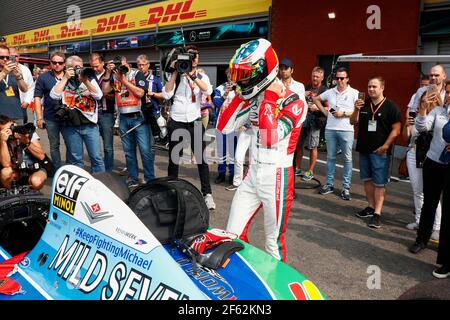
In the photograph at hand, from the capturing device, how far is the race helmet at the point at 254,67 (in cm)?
283

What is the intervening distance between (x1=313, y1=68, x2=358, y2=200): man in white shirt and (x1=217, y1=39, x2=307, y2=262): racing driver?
322 centimetres

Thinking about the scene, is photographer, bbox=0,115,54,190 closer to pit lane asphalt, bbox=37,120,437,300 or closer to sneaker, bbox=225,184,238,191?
pit lane asphalt, bbox=37,120,437,300

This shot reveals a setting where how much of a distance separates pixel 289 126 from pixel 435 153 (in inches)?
78.2

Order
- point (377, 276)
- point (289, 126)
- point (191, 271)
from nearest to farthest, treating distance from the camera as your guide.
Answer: point (191, 271) → point (289, 126) → point (377, 276)

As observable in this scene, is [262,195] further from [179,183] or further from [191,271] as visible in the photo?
[191,271]

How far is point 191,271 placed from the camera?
2068 millimetres

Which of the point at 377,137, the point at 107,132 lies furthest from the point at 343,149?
the point at 107,132

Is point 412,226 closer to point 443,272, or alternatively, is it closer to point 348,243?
point 348,243

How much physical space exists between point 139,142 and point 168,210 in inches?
150

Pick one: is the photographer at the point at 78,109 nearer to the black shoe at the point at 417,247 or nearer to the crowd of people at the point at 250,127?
the crowd of people at the point at 250,127

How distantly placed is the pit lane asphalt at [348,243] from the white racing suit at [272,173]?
0.79 metres

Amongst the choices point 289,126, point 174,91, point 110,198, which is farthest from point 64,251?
point 174,91

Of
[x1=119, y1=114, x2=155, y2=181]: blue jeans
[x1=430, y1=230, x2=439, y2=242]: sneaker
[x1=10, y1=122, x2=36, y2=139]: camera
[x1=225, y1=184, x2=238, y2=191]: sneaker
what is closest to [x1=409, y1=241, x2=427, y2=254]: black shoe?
[x1=430, y1=230, x2=439, y2=242]: sneaker

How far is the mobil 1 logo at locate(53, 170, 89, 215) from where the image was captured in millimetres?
2348
